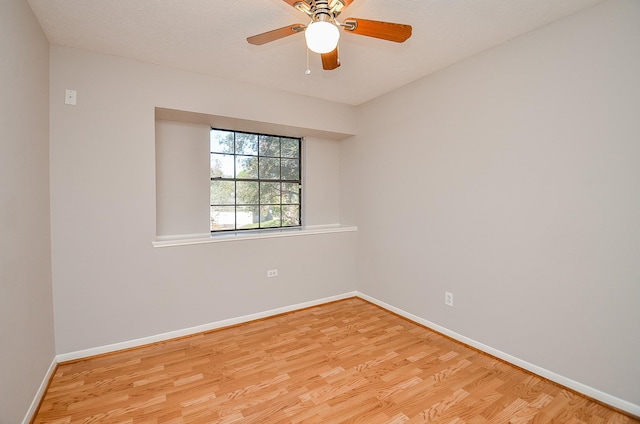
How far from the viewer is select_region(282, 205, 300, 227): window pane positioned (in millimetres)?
4059

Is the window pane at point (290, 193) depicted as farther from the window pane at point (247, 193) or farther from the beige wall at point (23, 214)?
the beige wall at point (23, 214)

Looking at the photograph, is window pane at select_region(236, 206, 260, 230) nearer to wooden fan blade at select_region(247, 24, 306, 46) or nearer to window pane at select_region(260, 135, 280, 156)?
window pane at select_region(260, 135, 280, 156)

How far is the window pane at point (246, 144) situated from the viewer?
3.68 metres

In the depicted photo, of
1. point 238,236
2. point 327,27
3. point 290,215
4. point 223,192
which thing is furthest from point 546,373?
point 223,192

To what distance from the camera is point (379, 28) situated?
1.72 meters

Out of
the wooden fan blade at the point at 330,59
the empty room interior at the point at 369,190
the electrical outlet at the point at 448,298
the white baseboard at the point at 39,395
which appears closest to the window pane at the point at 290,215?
the empty room interior at the point at 369,190

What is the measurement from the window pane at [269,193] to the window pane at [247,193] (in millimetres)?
73

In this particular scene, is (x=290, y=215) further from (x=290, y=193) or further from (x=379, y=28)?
(x=379, y=28)

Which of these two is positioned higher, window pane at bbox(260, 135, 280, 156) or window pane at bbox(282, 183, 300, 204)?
window pane at bbox(260, 135, 280, 156)

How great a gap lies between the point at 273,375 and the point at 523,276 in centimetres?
211

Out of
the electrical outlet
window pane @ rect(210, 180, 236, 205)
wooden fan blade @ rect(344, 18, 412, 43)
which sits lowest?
the electrical outlet

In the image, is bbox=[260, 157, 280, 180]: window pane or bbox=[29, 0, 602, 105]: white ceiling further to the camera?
bbox=[260, 157, 280, 180]: window pane

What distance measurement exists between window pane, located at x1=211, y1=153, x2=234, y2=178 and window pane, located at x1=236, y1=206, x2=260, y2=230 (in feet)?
1.46

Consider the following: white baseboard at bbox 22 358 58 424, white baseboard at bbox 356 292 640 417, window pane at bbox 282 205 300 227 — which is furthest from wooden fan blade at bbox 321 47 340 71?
white baseboard at bbox 22 358 58 424
